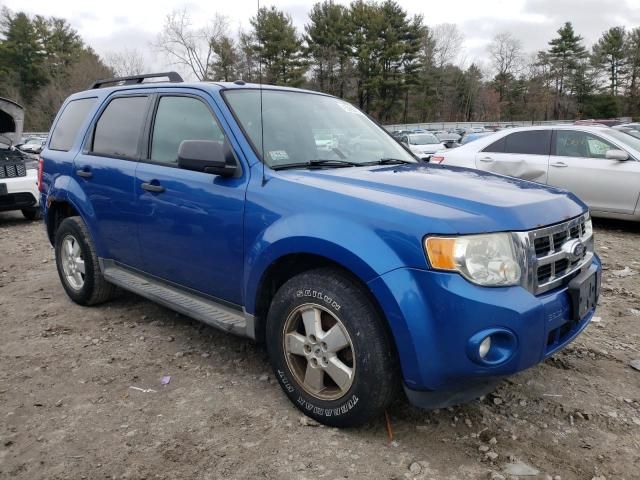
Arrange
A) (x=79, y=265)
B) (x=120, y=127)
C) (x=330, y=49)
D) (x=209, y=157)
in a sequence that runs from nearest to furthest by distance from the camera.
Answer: (x=209, y=157) < (x=120, y=127) < (x=79, y=265) < (x=330, y=49)

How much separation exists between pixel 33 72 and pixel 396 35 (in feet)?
141

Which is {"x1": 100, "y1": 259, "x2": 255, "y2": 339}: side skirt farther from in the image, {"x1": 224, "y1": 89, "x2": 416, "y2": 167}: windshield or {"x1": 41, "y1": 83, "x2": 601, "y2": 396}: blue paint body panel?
{"x1": 224, "y1": 89, "x2": 416, "y2": 167}: windshield

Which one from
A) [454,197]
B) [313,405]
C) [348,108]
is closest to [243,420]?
[313,405]

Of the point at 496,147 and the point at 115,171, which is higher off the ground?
the point at 496,147

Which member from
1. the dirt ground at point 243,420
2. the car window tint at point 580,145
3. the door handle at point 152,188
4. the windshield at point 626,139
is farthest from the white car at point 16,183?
the windshield at point 626,139

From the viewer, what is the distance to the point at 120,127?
391cm

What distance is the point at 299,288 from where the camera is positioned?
8.39ft

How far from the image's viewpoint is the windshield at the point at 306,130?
10.0 ft

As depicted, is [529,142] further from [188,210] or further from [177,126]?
[188,210]

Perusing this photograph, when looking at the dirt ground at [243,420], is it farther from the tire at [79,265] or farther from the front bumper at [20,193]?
the front bumper at [20,193]

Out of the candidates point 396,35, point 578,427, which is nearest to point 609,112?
point 396,35

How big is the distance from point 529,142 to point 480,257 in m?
6.61

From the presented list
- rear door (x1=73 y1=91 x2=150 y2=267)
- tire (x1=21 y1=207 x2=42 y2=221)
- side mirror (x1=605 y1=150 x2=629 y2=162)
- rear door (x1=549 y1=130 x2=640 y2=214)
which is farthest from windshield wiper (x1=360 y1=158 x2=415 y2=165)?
tire (x1=21 y1=207 x2=42 y2=221)

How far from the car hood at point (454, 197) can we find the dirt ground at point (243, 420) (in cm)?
110
